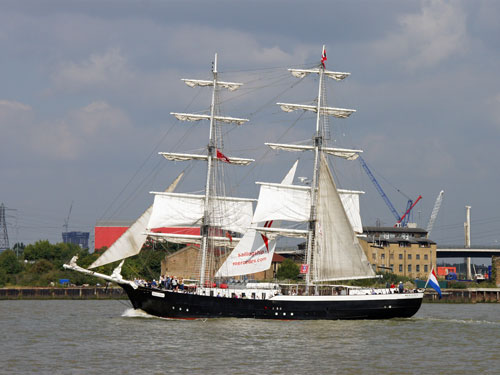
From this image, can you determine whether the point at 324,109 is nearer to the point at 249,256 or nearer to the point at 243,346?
the point at 249,256

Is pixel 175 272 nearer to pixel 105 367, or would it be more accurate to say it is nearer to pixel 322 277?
pixel 322 277

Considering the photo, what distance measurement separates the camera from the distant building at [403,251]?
172625mm

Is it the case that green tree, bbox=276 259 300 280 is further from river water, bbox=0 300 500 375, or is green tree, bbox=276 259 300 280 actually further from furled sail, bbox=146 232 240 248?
river water, bbox=0 300 500 375

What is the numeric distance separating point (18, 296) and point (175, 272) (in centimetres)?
2555

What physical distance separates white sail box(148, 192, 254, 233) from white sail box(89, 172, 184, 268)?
1.01 meters

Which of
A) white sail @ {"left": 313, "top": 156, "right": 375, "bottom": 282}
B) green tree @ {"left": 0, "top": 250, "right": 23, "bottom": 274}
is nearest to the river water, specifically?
white sail @ {"left": 313, "top": 156, "right": 375, "bottom": 282}

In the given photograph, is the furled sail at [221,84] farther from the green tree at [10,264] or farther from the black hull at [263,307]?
the green tree at [10,264]

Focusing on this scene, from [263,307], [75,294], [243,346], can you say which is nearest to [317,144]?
[263,307]

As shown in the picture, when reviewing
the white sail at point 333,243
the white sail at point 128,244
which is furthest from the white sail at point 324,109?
the white sail at point 128,244

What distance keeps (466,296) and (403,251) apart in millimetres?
47271

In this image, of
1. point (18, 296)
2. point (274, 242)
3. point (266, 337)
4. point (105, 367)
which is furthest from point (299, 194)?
point (18, 296)

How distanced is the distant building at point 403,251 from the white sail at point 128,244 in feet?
341

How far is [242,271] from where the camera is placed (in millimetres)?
70750

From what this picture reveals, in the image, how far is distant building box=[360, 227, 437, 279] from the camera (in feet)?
566
